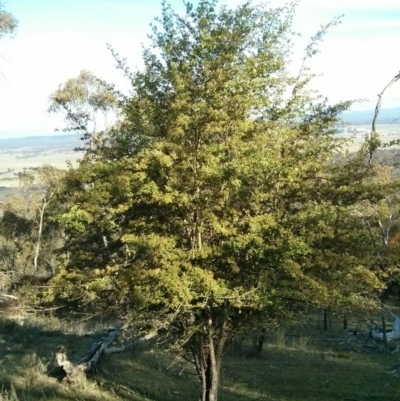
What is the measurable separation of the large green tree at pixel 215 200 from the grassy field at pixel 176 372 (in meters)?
2.10

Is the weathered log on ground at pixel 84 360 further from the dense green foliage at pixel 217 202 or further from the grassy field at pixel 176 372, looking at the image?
the dense green foliage at pixel 217 202

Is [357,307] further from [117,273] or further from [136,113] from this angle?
[136,113]

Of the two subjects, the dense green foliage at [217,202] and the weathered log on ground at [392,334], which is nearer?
the dense green foliage at [217,202]

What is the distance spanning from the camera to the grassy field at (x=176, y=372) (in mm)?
11734

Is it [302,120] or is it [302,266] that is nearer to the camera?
[302,266]

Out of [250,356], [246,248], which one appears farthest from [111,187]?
[250,356]

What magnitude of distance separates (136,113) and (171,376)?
8.03 meters

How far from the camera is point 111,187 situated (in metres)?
8.49

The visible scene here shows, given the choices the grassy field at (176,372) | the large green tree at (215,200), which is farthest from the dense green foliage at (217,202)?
the grassy field at (176,372)

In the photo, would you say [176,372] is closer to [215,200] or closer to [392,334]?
[215,200]

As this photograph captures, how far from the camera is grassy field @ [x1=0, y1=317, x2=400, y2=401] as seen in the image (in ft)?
38.5

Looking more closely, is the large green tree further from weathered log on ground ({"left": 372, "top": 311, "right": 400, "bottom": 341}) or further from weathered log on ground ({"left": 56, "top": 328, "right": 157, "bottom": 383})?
weathered log on ground ({"left": 372, "top": 311, "right": 400, "bottom": 341})

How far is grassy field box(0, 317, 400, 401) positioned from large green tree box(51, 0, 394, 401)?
2.10 meters

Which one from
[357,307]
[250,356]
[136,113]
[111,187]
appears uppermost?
[136,113]
